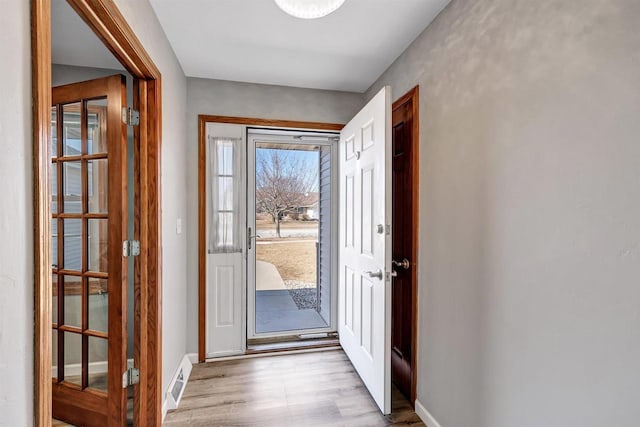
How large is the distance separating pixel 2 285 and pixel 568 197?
1.62 metres

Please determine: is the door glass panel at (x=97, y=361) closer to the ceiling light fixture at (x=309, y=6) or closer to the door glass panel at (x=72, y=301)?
the door glass panel at (x=72, y=301)

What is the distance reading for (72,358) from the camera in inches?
71.7

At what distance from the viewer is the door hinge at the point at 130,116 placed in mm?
1684

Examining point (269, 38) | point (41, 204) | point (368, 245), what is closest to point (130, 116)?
point (269, 38)

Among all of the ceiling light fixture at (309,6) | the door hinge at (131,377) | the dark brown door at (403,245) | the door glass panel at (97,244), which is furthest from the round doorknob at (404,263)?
the door glass panel at (97,244)

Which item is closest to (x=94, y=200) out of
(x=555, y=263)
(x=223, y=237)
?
(x=223, y=237)

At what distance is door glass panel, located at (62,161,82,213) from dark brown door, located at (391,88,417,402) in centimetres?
205

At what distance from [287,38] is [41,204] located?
5.59 ft

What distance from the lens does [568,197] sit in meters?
1.01

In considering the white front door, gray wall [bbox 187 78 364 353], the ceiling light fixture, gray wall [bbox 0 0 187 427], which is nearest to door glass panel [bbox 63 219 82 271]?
gray wall [bbox 187 78 364 353]

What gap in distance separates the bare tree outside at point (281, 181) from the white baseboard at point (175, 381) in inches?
53.5

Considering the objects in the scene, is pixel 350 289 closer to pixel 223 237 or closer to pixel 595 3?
pixel 223 237

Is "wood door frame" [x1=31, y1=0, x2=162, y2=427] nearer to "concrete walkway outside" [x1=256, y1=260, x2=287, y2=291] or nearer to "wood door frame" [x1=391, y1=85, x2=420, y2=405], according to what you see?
"concrete walkway outside" [x1=256, y1=260, x2=287, y2=291]

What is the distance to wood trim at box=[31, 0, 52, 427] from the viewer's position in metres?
0.78
